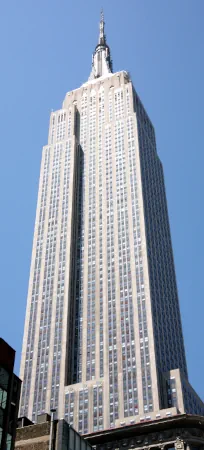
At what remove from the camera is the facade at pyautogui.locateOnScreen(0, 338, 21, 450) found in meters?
49.2

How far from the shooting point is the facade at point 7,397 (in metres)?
49.2

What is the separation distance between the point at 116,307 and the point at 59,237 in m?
34.3

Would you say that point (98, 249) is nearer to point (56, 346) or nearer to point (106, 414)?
point (56, 346)

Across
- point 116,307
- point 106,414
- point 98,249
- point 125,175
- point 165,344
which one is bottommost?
point 106,414

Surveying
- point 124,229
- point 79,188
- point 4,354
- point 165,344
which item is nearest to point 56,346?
point 165,344

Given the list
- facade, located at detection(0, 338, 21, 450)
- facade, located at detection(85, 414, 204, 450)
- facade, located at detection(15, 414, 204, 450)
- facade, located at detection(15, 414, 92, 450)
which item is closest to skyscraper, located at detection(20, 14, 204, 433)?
facade, located at detection(15, 414, 204, 450)

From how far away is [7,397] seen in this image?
168 feet

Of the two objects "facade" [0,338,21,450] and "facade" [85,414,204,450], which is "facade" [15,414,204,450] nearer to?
"facade" [85,414,204,450]

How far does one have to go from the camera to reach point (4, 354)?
51.5 metres

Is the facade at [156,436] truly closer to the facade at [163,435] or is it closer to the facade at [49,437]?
the facade at [163,435]

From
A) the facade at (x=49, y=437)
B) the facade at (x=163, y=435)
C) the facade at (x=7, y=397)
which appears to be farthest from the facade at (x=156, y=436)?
the facade at (x=7, y=397)

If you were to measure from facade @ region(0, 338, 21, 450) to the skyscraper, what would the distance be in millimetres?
76357

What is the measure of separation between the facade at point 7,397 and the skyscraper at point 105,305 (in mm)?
76357

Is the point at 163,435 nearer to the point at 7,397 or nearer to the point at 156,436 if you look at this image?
the point at 156,436
